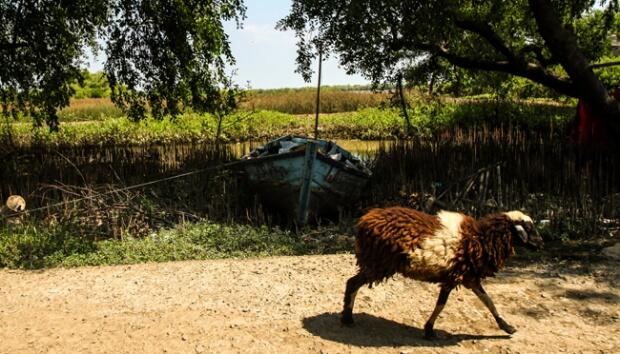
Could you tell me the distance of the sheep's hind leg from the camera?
574 cm

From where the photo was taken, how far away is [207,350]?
5.57 m

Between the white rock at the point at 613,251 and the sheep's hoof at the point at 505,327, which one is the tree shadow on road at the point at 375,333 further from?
the white rock at the point at 613,251

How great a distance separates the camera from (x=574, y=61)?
39.8 ft

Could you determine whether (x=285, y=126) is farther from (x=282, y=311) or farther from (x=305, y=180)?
(x=282, y=311)

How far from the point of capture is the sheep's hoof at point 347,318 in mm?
6020

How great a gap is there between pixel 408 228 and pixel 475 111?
21982 mm

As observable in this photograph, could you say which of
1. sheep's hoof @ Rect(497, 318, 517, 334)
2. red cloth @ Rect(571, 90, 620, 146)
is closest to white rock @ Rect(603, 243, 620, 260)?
sheep's hoof @ Rect(497, 318, 517, 334)

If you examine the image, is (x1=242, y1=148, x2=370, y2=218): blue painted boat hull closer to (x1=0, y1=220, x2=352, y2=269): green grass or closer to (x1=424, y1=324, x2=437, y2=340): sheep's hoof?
(x1=0, y1=220, x2=352, y2=269): green grass

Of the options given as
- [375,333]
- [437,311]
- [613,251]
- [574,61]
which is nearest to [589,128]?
[574,61]

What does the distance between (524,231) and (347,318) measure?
184cm

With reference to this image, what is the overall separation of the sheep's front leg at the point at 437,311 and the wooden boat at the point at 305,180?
20.8 feet

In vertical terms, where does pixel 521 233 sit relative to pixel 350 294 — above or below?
above

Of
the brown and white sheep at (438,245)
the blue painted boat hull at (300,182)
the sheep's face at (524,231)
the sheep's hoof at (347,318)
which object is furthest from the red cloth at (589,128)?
the sheep's hoof at (347,318)

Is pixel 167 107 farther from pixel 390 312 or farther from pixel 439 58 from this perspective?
pixel 390 312
